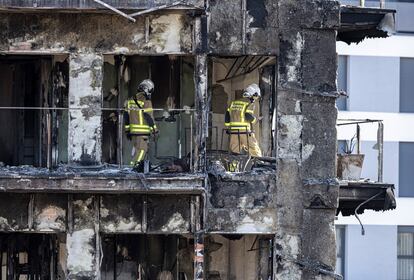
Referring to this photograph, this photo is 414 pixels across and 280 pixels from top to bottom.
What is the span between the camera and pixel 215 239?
2739 centimetres

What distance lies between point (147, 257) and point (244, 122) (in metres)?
3.99

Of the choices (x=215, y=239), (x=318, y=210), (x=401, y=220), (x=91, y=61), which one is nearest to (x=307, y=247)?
(x=318, y=210)

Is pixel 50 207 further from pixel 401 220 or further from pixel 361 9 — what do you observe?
pixel 401 220

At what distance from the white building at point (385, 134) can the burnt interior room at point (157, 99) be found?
1485cm

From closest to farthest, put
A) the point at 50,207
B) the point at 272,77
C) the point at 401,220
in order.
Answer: the point at 50,207, the point at 272,77, the point at 401,220

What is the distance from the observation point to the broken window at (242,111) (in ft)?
82.6

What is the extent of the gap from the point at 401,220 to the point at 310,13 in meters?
18.1

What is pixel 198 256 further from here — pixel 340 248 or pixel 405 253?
pixel 405 253

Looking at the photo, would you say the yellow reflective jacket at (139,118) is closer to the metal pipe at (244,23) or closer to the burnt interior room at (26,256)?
the metal pipe at (244,23)

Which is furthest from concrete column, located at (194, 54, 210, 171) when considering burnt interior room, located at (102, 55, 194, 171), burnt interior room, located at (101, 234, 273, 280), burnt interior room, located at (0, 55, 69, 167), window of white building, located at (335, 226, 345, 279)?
window of white building, located at (335, 226, 345, 279)

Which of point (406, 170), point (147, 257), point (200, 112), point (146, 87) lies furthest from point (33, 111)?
point (406, 170)

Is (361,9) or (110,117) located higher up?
(361,9)

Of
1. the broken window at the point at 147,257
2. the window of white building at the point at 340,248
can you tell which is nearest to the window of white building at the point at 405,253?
the window of white building at the point at 340,248

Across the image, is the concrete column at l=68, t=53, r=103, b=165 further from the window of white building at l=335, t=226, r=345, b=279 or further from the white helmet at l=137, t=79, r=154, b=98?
the window of white building at l=335, t=226, r=345, b=279
